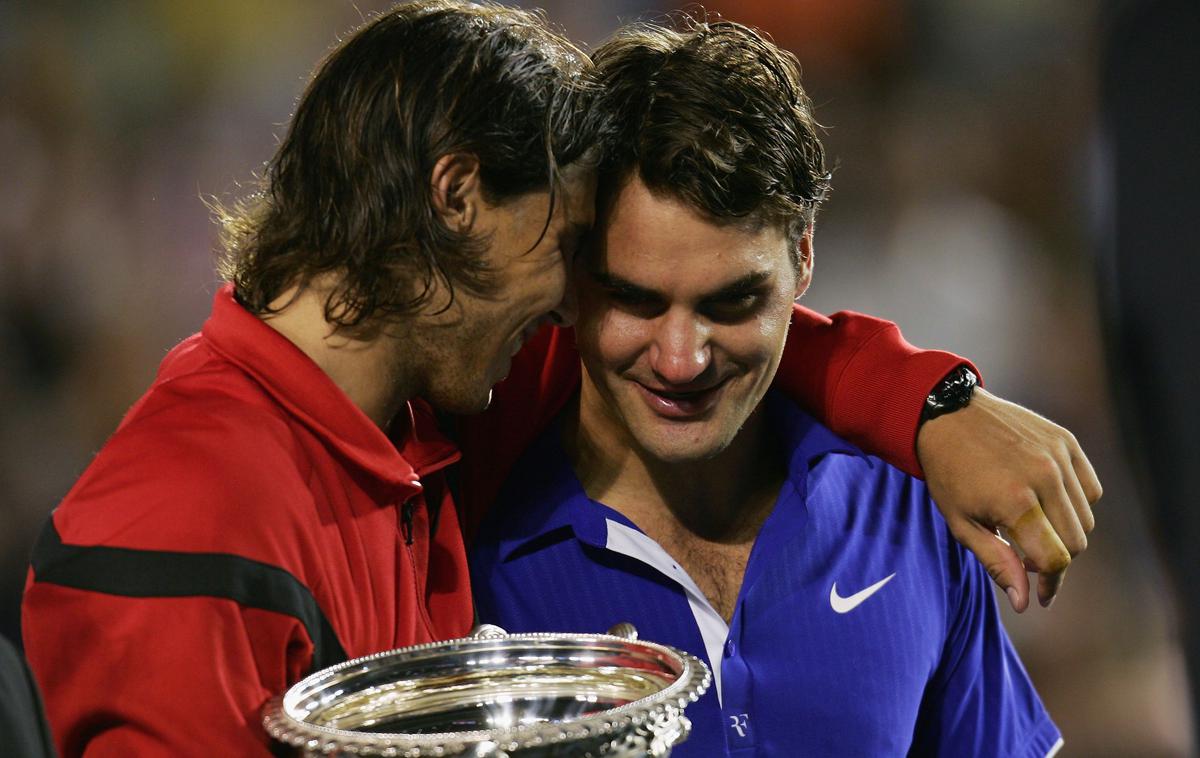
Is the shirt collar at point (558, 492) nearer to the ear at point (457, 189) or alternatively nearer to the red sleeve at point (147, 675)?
the ear at point (457, 189)

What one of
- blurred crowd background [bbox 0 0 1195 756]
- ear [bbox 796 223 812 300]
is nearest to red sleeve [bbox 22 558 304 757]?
ear [bbox 796 223 812 300]

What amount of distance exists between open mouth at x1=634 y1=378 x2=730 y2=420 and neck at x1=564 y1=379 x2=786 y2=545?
0.16m

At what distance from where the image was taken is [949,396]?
2.01 meters

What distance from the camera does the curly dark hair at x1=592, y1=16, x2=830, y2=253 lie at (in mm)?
1975

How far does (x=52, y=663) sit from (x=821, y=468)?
130 centimetres

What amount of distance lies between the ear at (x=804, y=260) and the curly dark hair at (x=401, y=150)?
20.2 inches

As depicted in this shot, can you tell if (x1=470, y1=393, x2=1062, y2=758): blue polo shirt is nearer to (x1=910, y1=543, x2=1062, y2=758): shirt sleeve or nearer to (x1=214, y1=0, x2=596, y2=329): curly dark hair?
(x1=910, y1=543, x2=1062, y2=758): shirt sleeve

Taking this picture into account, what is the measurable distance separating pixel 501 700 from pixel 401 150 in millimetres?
737

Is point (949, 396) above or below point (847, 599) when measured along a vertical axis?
above

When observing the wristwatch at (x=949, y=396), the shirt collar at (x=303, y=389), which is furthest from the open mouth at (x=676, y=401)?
the shirt collar at (x=303, y=389)

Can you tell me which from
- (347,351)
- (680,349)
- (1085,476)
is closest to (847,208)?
(680,349)

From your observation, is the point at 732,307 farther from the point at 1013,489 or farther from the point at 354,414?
the point at 354,414

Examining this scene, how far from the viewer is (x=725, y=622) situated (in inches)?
80.5

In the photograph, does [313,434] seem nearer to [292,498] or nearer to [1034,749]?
[292,498]
